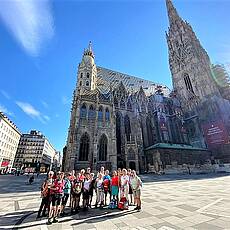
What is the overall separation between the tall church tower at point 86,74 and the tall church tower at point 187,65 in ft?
108

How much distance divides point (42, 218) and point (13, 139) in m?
66.3

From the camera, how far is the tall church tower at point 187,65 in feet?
162

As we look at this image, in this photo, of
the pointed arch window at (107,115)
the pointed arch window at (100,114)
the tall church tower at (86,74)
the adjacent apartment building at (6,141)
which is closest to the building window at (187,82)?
the pointed arch window at (107,115)

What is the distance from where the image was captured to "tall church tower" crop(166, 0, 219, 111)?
4947 centimetres

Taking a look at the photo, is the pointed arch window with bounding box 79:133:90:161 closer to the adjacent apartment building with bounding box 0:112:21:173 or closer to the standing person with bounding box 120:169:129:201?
the standing person with bounding box 120:169:129:201

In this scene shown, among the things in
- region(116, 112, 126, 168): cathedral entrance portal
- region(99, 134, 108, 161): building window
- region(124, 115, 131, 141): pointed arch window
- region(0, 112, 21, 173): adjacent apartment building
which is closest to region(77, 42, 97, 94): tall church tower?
region(116, 112, 126, 168): cathedral entrance portal

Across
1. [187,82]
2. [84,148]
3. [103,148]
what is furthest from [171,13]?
[84,148]

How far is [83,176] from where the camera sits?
734 cm

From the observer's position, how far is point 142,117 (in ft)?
134

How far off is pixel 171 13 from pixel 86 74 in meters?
57.6

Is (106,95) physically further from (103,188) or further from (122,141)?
(103,188)

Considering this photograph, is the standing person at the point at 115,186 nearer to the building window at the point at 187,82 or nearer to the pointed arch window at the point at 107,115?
the pointed arch window at the point at 107,115

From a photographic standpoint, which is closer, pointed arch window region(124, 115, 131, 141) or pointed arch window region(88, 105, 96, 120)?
pointed arch window region(88, 105, 96, 120)

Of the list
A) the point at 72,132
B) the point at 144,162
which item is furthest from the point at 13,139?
the point at 144,162
